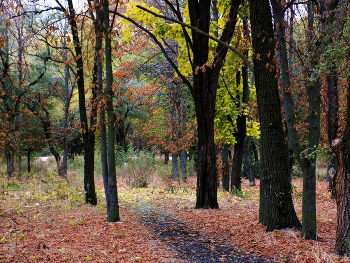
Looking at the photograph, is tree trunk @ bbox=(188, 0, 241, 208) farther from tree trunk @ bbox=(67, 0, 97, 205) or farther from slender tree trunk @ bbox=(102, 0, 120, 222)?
tree trunk @ bbox=(67, 0, 97, 205)

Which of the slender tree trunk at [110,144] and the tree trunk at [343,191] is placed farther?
the slender tree trunk at [110,144]

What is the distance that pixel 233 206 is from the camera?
30.6 ft

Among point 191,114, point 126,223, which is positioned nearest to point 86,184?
point 126,223

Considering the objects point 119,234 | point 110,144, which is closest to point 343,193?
point 119,234

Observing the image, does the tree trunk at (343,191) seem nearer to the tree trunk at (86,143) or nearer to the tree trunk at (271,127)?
the tree trunk at (271,127)

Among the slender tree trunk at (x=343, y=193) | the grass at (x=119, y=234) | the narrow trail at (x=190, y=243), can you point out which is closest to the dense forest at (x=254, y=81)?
the slender tree trunk at (x=343, y=193)

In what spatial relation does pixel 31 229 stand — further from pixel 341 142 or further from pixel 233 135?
pixel 233 135

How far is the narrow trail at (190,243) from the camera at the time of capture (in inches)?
189

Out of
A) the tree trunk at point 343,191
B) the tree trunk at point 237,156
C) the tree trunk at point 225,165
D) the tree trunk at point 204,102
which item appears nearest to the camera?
the tree trunk at point 343,191

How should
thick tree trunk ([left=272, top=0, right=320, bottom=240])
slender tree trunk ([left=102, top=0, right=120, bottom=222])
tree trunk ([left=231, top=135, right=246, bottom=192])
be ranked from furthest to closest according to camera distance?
tree trunk ([left=231, top=135, right=246, bottom=192])
slender tree trunk ([left=102, top=0, right=120, bottom=222])
thick tree trunk ([left=272, top=0, right=320, bottom=240])

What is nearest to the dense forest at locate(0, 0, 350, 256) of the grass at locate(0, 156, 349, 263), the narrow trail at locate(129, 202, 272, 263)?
the grass at locate(0, 156, 349, 263)

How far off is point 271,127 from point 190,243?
8.28ft

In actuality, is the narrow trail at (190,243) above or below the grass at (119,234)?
below

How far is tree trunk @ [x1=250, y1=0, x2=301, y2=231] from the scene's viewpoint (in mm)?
5723
